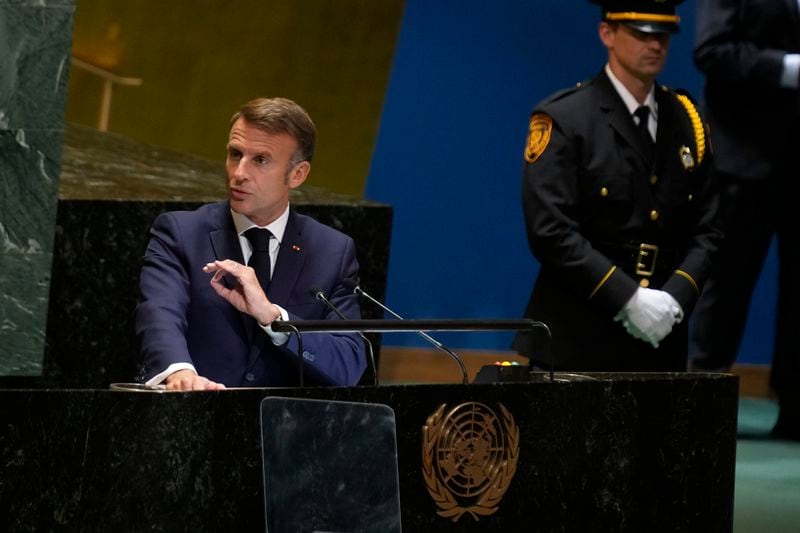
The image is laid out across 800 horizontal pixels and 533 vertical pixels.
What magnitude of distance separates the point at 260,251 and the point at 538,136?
130cm

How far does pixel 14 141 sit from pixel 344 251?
101cm

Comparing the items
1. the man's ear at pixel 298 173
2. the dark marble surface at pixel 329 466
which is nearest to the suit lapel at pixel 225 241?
the man's ear at pixel 298 173

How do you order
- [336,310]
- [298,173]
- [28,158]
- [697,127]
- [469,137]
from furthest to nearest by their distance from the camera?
[469,137]
[697,127]
[28,158]
[298,173]
[336,310]

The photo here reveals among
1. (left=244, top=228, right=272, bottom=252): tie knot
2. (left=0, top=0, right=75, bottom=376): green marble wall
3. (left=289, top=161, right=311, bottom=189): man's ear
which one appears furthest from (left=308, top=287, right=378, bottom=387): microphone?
(left=0, top=0, right=75, bottom=376): green marble wall

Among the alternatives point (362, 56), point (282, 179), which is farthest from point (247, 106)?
point (362, 56)

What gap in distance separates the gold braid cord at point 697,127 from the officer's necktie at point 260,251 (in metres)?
1.69

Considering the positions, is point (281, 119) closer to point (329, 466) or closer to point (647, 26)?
point (329, 466)

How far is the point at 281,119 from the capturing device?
12.4 feet

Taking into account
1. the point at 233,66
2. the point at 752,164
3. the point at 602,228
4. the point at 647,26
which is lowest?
the point at 602,228

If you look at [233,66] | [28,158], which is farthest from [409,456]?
[233,66]

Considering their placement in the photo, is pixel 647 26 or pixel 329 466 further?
pixel 647 26

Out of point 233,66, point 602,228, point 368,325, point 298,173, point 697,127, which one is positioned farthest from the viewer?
point 233,66

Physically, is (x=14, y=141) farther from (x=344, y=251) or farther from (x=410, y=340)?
(x=410, y=340)

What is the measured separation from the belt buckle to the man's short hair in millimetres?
1306
